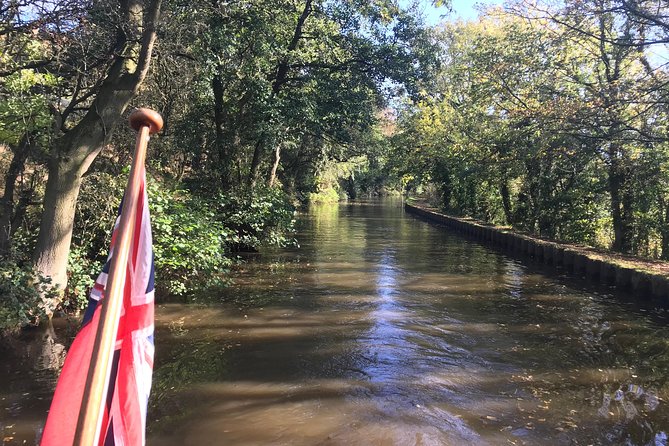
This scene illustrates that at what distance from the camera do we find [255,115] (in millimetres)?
13969

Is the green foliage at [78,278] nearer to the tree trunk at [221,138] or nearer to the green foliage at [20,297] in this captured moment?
the green foliage at [20,297]

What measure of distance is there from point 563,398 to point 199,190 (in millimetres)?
12056

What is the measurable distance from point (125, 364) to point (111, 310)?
0.45 meters

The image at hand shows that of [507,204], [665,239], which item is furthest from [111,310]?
[507,204]

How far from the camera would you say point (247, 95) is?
574 inches

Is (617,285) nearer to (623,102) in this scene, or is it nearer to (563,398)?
(623,102)

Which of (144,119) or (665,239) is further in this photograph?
(665,239)

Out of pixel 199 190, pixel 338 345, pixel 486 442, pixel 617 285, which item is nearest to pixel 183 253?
pixel 338 345

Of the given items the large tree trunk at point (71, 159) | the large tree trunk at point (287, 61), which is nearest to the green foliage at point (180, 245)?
the large tree trunk at point (71, 159)

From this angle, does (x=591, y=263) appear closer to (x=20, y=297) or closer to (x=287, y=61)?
(x=287, y=61)

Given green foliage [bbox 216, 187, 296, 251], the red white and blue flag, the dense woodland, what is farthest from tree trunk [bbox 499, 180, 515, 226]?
the red white and blue flag

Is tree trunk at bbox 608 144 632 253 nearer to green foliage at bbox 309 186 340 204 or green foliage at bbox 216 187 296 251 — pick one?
green foliage at bbox 216 187 296 251

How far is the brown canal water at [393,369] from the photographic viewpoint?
5426 millimetres

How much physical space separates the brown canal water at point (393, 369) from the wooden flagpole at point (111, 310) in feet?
12.1
